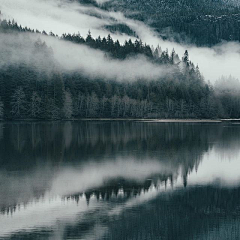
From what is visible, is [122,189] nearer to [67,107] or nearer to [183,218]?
[183,218]

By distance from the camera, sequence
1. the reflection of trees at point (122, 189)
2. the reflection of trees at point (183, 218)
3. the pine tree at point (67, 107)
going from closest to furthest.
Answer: the reflection of trees at point (183, 218) < the reflection of trees at point (122, 189) < the pine tree at point (67, 107)

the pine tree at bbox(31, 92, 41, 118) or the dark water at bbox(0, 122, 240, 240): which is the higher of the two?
the pine tree at bbox(31, 92, 41, 118)

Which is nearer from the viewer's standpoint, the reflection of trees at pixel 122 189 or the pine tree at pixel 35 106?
the reflection of trees at pixel 122 189

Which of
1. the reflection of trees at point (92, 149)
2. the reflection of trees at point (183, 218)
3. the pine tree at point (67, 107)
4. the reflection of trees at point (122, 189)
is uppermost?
the pine tree at point (67, 107)

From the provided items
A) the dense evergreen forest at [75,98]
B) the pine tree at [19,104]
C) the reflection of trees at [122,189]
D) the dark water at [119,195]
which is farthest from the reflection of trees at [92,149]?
the dense evergreen forest at [75,98]

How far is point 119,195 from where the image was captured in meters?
33.7

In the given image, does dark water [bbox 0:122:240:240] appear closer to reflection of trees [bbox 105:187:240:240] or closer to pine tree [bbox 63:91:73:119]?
reflection of trees [bbox 105:187:240:240]

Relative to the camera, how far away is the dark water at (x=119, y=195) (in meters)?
26.1

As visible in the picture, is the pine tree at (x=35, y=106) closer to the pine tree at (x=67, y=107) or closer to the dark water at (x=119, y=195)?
the pine tree at (x=67, y=107)

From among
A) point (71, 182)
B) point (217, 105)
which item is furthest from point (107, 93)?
point (71, 182)

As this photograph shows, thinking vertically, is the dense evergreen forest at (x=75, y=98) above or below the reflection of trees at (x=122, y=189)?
above

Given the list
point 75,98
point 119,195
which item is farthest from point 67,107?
point 119,195

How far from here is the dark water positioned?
2608 centimetres

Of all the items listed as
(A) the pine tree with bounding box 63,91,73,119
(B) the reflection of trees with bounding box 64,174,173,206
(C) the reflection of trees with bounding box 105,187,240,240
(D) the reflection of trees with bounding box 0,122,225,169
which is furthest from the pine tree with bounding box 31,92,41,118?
(C) the reflection of trees with bounding box 105,187,240,240
